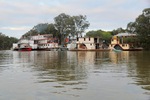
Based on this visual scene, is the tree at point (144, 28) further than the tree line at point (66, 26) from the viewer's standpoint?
No

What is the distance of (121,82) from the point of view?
15.0 meters

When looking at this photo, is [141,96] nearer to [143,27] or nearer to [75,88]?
[75,88]

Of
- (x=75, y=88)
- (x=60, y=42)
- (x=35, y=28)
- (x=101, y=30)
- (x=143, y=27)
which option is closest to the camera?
(x=75, y=88)

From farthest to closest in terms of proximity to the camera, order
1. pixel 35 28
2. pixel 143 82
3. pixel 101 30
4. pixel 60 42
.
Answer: pixel 35 28 → pixel 101 30 → pixel 60 42 → pixel 143 82

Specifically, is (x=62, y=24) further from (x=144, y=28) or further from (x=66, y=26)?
(x=144, y=28)

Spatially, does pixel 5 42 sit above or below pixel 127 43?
above

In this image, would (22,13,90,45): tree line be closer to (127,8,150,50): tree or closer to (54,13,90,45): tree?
(54,13,90,45): tree

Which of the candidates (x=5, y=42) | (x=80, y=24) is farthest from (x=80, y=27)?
(x=5, y=42)

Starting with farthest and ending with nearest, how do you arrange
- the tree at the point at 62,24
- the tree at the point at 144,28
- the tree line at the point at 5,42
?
the tree line at the point at 5,42 < the tree at the point at 62,24 < the tree at the point at 144,28

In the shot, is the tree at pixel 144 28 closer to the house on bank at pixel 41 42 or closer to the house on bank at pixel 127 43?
the house on bank at pixel 127 43

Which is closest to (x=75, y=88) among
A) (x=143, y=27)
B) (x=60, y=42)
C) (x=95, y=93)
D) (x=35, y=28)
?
(x=95, y=93)

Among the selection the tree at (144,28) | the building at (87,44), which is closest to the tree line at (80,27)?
the tree at (144,28)

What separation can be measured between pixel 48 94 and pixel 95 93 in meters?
1.82

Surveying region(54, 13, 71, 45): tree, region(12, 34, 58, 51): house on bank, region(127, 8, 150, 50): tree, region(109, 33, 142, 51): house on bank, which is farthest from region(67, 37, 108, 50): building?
region(127, 8, 150, 50): tree
